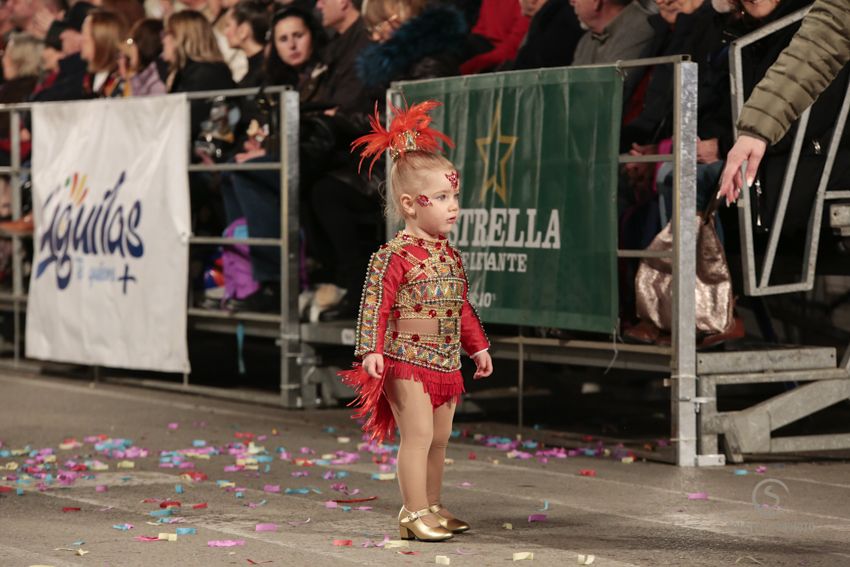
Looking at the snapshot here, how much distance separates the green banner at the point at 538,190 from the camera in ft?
29.5

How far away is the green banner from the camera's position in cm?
899

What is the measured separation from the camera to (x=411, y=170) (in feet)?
21.7

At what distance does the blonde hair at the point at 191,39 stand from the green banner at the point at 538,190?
11.0ft

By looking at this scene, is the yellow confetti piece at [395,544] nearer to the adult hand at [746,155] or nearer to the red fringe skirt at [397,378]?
the red fringe skirt at [397,378]

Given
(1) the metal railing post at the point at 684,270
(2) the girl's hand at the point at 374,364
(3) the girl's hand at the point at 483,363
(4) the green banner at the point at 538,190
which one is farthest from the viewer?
(4) the green banner at the point at 538,190

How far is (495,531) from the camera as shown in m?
6.79

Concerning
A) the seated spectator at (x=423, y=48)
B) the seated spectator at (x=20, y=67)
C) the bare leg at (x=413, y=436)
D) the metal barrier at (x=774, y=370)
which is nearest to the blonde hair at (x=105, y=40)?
the seated spectator at (x=20, y=67)

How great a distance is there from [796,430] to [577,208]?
80.0 inches

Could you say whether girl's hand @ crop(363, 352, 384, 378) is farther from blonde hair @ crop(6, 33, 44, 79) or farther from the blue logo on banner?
blonde hair @ crop(6, 33, 44, 79)

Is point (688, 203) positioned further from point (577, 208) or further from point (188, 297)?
point (188, 297)

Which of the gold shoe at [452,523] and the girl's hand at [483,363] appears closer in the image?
the gold shoe at [452,523]

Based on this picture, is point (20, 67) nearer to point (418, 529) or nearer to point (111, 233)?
point (111, 233)

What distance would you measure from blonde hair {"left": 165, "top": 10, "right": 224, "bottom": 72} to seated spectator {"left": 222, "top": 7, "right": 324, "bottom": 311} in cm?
82

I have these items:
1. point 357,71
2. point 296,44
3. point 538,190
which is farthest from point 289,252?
point 538,190
